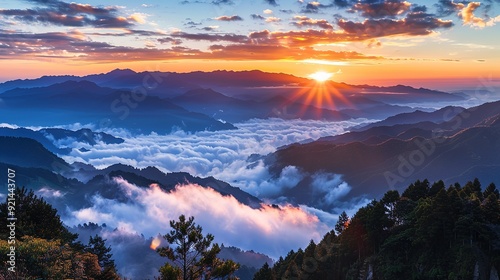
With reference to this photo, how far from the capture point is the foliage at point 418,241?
44.6 m

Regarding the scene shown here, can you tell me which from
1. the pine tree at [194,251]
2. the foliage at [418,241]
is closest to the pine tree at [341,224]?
the foliage at [418,241]

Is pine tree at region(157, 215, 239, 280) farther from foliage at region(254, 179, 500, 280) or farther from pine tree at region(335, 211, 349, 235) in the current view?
pine tree at region(335, 211, 349, 235)

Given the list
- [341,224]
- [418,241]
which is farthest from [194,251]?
[341,224]

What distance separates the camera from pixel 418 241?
4919 cm

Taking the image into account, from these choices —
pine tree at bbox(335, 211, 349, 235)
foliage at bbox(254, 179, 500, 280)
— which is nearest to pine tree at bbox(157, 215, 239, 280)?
foliage at bbox(254, 179, 500, 280)

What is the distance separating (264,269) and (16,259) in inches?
2124

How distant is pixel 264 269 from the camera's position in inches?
3029

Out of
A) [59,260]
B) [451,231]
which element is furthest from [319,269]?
[59,260]

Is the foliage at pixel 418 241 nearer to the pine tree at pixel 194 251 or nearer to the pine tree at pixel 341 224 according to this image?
the pine tree at pixel 341 224

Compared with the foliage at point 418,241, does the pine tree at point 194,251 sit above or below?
above

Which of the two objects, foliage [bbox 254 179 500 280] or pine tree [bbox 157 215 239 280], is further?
foliage [bbox 254 179 500 280]

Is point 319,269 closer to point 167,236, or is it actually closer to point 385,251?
point 385,251

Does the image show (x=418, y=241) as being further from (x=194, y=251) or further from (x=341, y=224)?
(x=341, y=224)

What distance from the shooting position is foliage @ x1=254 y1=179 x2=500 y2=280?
1754 inches
